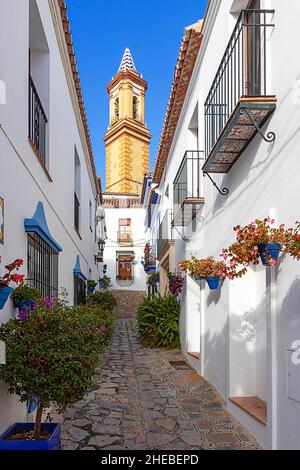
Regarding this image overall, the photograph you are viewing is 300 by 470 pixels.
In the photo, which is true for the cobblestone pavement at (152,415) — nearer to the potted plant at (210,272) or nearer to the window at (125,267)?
the potted plant at (210,272)

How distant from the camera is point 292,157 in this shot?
3857 millimetres

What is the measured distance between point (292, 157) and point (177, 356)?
264 inches

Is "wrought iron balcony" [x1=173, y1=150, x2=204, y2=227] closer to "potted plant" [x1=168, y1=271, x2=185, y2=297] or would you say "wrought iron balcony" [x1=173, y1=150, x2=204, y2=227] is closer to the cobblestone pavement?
"potted plant" [x1=168, y1=271, x2=185, y2=297]

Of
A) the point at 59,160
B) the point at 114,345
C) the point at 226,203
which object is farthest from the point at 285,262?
the point at 114,345

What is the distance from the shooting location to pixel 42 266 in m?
6.11

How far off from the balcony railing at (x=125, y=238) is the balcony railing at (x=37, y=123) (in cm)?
2648

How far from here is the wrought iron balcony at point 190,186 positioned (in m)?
7.95


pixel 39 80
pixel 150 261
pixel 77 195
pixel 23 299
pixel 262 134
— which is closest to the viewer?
pixel 23 299

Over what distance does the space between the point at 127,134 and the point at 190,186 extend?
3012cm

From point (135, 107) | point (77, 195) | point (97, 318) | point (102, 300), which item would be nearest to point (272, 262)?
point (97, 318)

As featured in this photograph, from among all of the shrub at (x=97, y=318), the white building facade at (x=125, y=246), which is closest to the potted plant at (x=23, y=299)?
the shrub at (x=97, y=318)

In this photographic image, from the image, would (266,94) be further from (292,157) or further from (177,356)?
(177,356)

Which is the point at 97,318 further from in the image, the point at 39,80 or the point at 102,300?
the point at 102,300

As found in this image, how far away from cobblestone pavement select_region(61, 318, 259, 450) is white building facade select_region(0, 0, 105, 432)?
868mm
